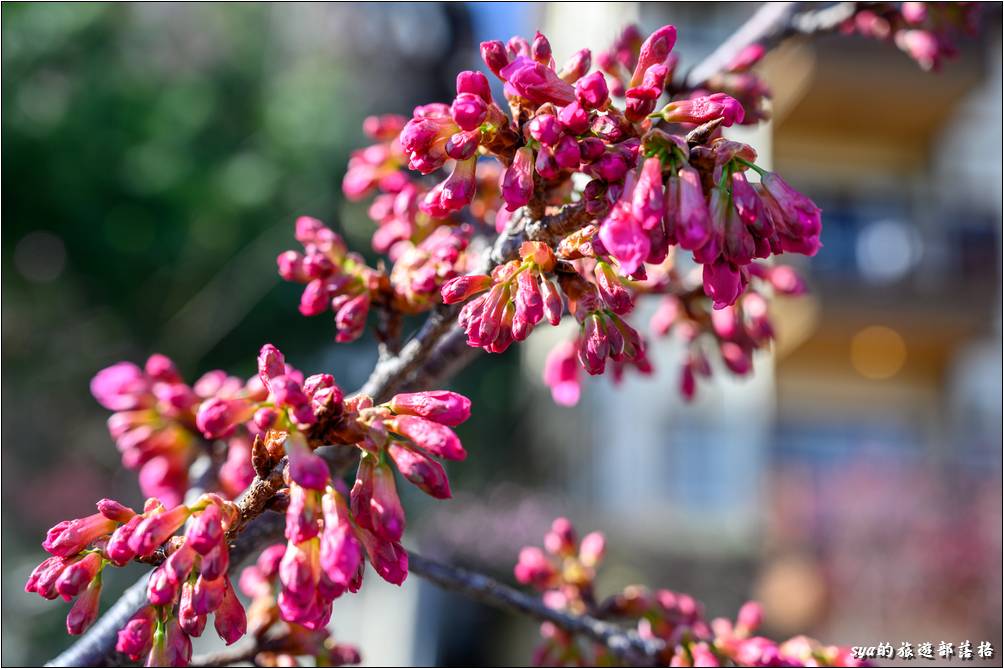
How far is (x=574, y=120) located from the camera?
1.95 feet

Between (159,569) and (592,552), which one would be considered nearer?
(159,569)

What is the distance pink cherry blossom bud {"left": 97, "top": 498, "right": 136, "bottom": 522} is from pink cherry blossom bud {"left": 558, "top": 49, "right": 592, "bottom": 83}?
47 centimetres

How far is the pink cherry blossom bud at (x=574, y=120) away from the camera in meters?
0.60

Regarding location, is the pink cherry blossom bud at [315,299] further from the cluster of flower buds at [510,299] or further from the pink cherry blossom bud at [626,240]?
the pink cherry blossom bud at [626,240]

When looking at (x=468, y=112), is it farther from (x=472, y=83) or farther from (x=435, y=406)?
(x=435, y=406)

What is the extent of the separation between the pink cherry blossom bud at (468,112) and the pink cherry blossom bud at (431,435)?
21cm

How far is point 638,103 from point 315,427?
31 cm

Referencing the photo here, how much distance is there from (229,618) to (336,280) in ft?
1.07

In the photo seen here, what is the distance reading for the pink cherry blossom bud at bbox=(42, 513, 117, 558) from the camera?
61 cm

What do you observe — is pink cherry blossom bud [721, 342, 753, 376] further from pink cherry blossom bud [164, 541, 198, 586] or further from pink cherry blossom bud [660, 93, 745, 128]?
pink cherry blossom bud [164, 541, 198, 586]

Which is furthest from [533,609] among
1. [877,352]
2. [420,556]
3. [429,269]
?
[877,352]

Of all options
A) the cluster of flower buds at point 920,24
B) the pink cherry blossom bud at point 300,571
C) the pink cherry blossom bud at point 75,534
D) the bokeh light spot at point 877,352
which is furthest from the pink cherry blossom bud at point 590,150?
the bokeh light spot at point 877,352

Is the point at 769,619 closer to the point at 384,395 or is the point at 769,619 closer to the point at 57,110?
the point at 57,110

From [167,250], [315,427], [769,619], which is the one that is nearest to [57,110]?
[167,250]
